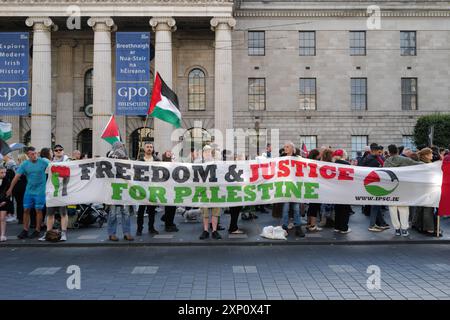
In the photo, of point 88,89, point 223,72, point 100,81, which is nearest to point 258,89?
point 223,72

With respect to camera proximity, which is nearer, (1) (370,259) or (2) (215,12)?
(1) (370,259)

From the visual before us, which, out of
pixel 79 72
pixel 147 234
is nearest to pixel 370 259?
pixel 147 234

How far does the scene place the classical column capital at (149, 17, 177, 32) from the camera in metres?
30.6

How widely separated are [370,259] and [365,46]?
2908 cm

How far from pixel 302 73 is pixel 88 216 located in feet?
81.9

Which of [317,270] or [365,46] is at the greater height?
[365,46]

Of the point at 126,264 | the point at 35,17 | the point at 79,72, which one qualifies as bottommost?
the point at 126,264

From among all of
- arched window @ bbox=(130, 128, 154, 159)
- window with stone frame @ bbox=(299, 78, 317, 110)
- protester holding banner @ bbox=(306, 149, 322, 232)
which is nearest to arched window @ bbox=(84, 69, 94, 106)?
arched window @ bbox=(130, 128, 154, 159)

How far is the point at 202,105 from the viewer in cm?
3472

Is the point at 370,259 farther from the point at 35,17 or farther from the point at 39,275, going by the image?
the point at 35,17

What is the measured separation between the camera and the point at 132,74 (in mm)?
27062

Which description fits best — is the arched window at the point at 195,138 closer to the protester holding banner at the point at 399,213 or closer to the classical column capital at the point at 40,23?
the classical column capital at the point at 40,23

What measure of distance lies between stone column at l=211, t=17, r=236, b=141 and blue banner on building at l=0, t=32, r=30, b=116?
12.4m

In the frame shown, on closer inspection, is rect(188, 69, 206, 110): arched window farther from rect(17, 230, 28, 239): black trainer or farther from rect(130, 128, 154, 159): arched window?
rect(17, 230, 28, 239): black trainer
